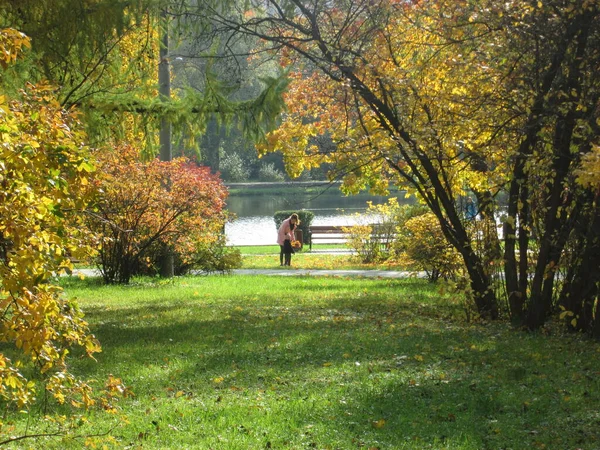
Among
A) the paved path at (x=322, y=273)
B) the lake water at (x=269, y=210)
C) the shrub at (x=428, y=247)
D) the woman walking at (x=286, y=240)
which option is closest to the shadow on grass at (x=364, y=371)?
the shrub at (x=428, y=247)

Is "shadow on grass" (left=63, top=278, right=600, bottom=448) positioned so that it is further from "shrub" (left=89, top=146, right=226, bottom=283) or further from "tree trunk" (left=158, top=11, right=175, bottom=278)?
"tree trunk" (left=158, top=11, right=175, bottom=278)

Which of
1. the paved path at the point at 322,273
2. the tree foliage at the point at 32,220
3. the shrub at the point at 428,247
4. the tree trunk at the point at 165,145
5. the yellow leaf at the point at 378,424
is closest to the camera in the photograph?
the tree foliage at the point at 32,220

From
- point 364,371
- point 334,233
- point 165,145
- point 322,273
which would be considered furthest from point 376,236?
point 364,371

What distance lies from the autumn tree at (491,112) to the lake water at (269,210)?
13.5 m

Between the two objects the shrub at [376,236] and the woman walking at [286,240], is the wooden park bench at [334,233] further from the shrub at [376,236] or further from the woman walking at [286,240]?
the woman walking at [286,240]

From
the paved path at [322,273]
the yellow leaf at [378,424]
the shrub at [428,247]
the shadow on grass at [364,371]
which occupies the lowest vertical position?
the yellow leaf at [378,424]

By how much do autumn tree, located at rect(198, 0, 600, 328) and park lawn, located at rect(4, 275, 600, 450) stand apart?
97cm

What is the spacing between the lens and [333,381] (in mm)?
6879

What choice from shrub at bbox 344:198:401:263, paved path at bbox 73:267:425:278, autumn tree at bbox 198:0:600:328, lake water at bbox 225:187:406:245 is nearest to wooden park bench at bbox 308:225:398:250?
shrub at bbox 344:198:401:263

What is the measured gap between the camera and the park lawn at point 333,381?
545cm

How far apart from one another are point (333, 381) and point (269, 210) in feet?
145

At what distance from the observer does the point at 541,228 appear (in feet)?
31.2

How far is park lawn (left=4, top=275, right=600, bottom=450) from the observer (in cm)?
545

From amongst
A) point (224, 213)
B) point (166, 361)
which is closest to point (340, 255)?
point (224, 213)
